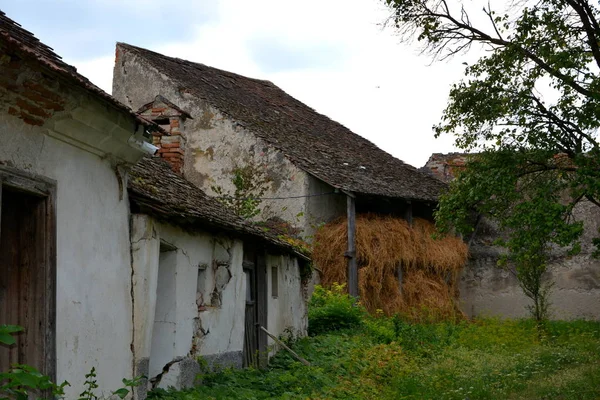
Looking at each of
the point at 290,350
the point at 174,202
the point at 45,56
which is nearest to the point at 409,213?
the point at 290,350

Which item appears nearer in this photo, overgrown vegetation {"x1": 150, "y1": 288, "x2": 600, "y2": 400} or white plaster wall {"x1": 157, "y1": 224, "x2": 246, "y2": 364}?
white plaster wall {"x1": 157, "y1": 224, "x2": 246, "y2": 364}

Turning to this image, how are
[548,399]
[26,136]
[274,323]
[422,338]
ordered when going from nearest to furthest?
[26,136] < [548,399] < [274,323] < [422,338]

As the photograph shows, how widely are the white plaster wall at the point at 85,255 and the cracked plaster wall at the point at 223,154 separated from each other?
1082cm

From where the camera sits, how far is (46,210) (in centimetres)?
665

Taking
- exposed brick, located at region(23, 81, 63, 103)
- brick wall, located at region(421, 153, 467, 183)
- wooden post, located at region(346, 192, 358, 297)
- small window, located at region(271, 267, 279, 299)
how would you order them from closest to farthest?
exposed brick, located at region(23, 81, 63, 103)
small window, located at region(271, 267, 279, 299)
wooden post, located at region(346, 192, 358, 297)
brick wall, located at region(421, 153, 467, 183)

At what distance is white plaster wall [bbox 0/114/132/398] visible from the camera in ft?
21.8

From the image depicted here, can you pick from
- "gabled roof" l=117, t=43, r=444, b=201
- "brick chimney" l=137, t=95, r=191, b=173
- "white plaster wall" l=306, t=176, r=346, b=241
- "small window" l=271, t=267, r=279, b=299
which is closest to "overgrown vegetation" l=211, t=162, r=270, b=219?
"gabled roof" l=117, t=43, r=444, b=201

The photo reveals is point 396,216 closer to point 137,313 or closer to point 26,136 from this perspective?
point 137,313

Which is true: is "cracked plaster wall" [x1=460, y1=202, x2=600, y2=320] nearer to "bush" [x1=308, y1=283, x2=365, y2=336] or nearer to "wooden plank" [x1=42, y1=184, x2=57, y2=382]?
"bush" [x1=308, y1=283, x2=365, y2=336]

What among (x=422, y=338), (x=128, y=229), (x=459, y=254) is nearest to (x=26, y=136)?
(x=128, y=229)

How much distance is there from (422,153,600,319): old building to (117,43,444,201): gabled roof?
2206 mm

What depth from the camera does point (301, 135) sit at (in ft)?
71.4

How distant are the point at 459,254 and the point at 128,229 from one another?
14.1 metres

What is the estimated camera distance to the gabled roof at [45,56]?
5.62 meters
